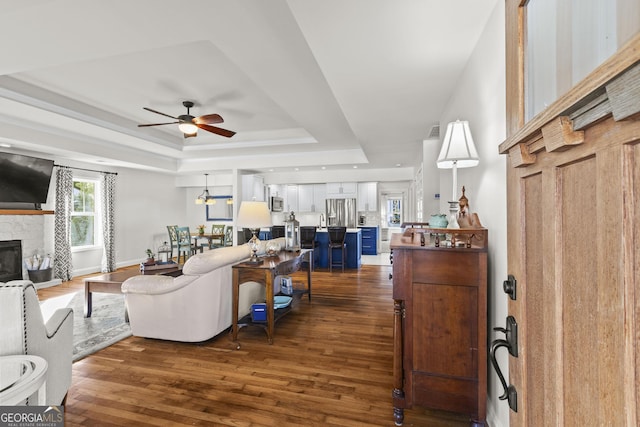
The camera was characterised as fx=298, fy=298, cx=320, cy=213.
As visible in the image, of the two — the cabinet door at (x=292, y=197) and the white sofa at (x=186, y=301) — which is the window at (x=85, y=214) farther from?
the cabinet door at (x=292, y=197)

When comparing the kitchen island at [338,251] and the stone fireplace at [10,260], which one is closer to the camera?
the stone fireplace at [10,260]

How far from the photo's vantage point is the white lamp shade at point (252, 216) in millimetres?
3381

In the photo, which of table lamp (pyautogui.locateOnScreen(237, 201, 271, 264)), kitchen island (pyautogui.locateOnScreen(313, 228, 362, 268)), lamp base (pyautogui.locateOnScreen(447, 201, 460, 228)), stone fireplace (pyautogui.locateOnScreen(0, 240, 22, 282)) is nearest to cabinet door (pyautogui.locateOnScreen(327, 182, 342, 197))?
kitchen island (pyautogui.locateOnScreen(313, 228, 362, 268))

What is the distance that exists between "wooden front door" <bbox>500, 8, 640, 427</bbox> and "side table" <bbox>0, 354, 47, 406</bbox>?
1.78 m

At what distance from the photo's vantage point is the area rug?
299 centimetres

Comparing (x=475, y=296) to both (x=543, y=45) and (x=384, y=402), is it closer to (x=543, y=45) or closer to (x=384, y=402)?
(x=384, y=402)

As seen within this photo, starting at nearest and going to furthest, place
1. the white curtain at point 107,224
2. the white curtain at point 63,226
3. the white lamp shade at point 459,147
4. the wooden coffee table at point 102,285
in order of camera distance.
Answer: the white lamp shade at point 459,147 < the wooden coffee table at point 102,285 < the white curtain at point 63,226 < the white curtain at point 107,224

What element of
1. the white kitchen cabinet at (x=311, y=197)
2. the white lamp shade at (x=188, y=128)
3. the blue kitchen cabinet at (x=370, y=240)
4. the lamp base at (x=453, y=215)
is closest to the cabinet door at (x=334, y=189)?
the white kitchen cabinet at (x=311, y=197)

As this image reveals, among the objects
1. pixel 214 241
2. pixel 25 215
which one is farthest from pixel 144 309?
pixel 214 241

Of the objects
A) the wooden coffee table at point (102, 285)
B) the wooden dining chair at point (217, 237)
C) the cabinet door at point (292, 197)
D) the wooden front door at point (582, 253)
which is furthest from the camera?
the cabinet door at point (292, 197)

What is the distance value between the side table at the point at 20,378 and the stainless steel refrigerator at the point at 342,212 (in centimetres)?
788

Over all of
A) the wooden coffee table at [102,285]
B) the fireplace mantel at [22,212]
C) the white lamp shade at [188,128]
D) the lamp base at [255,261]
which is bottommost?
the wooden coffee table at [102,285]

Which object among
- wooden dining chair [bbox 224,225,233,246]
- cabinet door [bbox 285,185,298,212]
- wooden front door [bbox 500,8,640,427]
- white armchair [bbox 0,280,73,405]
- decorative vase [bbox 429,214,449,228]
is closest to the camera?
wooden front door [bbox 500,8,640,427]

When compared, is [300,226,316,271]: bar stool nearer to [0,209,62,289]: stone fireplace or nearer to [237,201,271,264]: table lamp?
[237,201,271,264]: table lamp
